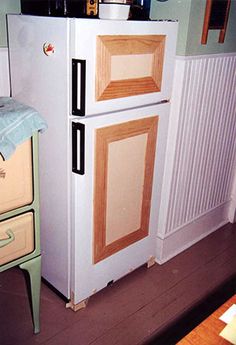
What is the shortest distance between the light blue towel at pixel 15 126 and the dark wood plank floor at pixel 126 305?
3.01ft

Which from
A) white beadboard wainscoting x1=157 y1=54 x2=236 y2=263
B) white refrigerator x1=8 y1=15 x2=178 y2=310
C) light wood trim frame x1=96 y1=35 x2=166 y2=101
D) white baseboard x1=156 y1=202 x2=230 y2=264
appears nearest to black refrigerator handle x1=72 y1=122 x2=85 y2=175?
white refrigerator x1=8 y1=15 x2=178 y2=310

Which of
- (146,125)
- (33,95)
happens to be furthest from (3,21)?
(146,125)

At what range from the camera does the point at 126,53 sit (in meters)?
1.55

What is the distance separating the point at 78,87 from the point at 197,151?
0.99 m

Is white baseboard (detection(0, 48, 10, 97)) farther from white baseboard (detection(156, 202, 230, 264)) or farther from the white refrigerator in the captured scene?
white baseboard (detection(156, 202, 230, 264))

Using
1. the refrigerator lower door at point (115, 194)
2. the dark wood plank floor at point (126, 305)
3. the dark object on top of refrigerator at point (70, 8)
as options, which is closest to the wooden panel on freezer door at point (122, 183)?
the refrigerator lower door at point (115, 194)

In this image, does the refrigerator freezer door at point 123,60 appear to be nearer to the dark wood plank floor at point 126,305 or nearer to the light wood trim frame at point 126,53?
the light wood trim frame at point 126,53

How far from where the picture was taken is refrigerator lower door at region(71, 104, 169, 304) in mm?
1615

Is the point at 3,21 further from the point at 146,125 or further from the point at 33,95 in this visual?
the point at 146,125

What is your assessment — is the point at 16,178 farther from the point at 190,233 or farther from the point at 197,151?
the point at 190,233

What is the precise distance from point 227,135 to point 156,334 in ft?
4.28

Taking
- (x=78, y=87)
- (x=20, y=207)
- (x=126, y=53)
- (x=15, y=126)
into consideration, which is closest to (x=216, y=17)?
(x=126, y=53)

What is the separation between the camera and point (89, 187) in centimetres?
165

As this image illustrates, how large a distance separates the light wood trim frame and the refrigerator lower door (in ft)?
0.31
